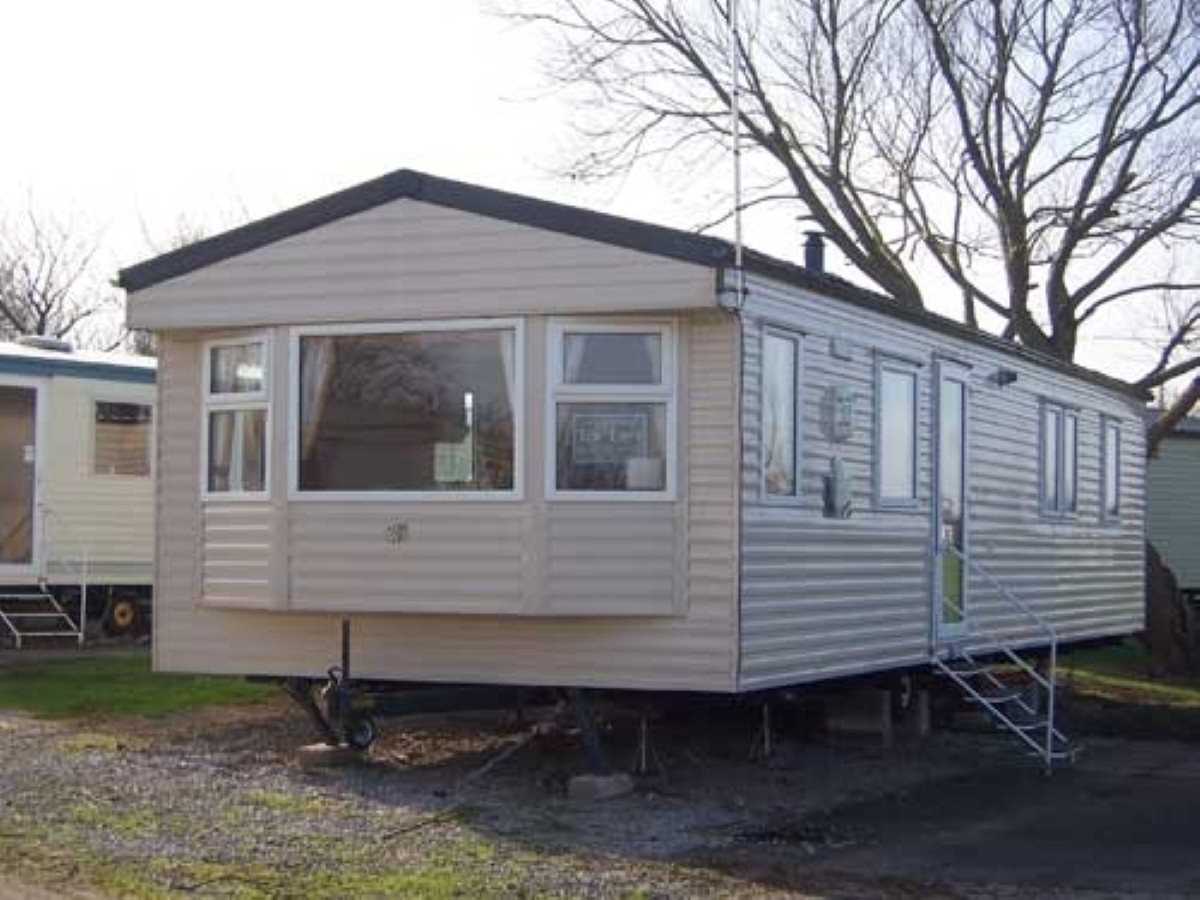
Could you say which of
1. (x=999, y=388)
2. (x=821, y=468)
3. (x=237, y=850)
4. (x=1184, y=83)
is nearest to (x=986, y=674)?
(x=999, y=388)

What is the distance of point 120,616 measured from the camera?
820 inches

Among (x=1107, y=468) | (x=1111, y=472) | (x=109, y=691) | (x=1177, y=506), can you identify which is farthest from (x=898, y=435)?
(x=1177, y=506)

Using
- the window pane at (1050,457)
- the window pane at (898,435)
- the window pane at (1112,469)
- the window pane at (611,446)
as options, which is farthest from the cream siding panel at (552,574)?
the window pane at (1112,469)

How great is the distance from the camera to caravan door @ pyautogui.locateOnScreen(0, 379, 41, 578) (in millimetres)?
19641

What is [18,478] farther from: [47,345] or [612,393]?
[612,393]

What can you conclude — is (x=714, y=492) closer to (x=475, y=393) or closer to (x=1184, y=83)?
(x=475, y=393)

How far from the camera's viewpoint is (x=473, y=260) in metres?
11.1

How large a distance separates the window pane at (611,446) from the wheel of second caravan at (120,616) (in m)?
11.4

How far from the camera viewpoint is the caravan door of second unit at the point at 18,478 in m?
19.7

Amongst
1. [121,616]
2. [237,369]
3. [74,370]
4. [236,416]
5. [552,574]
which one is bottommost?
[121,616]

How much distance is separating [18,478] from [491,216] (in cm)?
1063

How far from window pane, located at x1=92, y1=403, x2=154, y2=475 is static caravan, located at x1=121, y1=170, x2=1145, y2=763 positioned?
8326mm

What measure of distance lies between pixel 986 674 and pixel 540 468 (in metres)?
5.08

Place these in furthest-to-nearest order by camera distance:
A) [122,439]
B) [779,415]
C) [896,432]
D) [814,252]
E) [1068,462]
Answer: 1. [122,439]
2. [1068,462]
3. [814,252]
4. [896,432]
5. [779,415]
